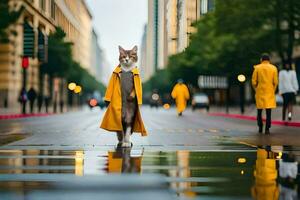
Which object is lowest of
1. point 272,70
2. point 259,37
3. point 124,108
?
point 124,108

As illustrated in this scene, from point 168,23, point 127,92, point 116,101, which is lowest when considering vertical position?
point 116,101

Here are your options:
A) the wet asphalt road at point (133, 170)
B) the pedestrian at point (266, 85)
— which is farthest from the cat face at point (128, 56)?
the pedestrian at point (266, 85)

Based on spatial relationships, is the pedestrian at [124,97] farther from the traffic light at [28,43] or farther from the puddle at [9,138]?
the traffic light at [28,43]

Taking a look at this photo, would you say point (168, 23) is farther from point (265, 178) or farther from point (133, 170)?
point (265, 178)

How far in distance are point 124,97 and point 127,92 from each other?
114 millimetres

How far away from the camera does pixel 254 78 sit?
649 inches

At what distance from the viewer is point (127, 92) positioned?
1154 centimetres

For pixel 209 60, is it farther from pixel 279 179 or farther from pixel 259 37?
pixel 279 179

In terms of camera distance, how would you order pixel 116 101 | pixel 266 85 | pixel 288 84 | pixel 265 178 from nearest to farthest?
pixel 265 178 < pixel 116 101 < pixel 266 85 < pixel 288 84

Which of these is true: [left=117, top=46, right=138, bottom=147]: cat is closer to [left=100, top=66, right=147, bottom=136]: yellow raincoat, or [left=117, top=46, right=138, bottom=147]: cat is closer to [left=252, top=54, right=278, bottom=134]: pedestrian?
[left=100, top=66, right=147, bottom=136]: yellow raincoat

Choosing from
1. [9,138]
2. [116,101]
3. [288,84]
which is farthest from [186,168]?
[288,84]

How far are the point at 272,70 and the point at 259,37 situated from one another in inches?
1150

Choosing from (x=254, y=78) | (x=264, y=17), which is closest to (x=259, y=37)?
(x=264, y=17)

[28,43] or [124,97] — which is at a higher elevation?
[28,43]
